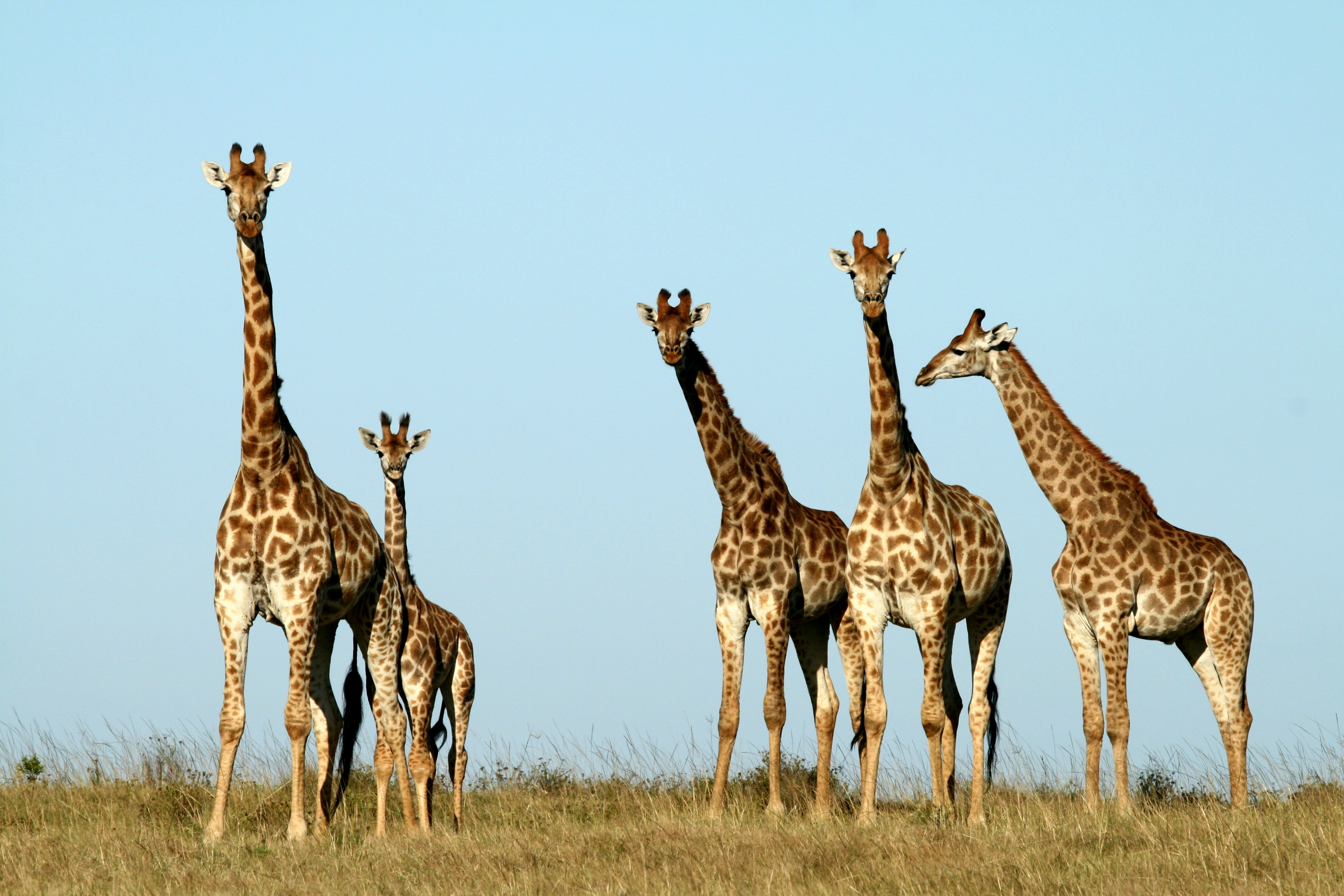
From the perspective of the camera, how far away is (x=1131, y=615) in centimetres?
1336

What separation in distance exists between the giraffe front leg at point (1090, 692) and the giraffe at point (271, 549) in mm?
5939

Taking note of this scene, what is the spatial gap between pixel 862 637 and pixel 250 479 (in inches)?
213

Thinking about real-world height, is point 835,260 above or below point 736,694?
above

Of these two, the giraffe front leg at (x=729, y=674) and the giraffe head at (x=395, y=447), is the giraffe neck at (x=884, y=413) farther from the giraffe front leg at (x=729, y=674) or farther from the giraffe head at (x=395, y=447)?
the giraffe head at (x=395, y=447)

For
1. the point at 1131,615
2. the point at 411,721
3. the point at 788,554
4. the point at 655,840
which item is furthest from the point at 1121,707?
the point at 411,721

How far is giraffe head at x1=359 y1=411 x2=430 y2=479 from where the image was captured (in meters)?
15.6

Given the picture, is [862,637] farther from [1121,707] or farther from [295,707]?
[295,707]

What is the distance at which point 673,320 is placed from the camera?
46.3 ft

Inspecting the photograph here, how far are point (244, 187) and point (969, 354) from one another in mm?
6657

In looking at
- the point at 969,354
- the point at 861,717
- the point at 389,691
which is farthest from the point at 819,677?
the point at 389,691

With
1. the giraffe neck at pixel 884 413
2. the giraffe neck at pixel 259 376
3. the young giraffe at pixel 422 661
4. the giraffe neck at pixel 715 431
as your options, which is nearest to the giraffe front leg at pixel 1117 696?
the giraffe neck at pixel 884 413

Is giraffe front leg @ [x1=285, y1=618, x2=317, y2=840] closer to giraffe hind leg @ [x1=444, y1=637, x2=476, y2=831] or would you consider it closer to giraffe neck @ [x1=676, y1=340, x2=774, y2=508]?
giraffe hind leg @ [x1=444, y1=637, x2=476, y2=831]

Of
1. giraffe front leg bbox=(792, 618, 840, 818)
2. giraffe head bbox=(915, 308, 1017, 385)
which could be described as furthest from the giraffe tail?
giraffe head bbox=(915, 308, 1017, 385)

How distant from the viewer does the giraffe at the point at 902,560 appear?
12758mm
